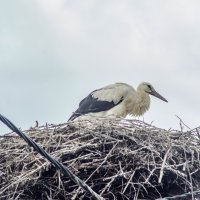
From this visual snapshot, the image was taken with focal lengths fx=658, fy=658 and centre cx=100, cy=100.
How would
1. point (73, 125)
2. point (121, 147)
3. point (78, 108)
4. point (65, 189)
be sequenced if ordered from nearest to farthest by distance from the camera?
point (65, 189)
point (121, 147)
point (73, 125)
point (78, 108)

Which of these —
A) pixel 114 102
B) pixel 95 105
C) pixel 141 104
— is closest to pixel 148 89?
pixel 141 104

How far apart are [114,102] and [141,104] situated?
0.48 meters

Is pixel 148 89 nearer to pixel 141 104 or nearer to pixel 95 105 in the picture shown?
pixel 141 104

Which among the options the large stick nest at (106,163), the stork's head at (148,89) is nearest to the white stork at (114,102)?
the stork's head at (148,89)

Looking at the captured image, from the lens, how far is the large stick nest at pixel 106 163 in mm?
4027

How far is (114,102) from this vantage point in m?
6.90

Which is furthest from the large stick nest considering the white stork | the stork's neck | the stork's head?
the stork's head

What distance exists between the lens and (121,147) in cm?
430

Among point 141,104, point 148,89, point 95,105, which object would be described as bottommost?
point 95,105

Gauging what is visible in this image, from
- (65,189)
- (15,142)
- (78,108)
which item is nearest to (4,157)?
(15,142)

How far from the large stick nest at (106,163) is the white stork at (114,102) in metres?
2.19

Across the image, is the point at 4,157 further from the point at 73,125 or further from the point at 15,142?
the point at 73,125

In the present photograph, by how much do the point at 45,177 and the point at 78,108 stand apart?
2.88 meters

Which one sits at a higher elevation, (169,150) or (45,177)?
(169,150)
